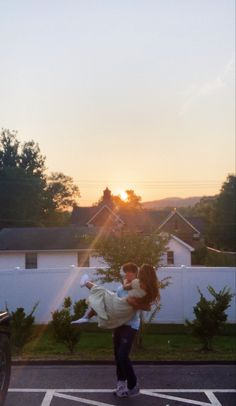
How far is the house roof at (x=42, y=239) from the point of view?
31505 mm

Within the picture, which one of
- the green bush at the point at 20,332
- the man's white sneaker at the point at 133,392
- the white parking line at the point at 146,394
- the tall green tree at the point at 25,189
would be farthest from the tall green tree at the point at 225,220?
the man's white sneaker at the point at 133,392

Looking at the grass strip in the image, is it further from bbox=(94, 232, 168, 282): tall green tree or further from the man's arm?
the man's arm

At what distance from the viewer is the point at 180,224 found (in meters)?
50.2

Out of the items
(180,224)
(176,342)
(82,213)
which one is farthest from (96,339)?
(82,213)

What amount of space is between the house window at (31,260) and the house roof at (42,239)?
34 cm

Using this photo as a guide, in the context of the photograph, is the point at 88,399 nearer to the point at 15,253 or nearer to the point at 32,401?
the point at 32,401

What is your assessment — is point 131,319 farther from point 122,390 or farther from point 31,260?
point 31,260

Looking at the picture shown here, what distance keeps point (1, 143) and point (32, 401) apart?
59871 mm

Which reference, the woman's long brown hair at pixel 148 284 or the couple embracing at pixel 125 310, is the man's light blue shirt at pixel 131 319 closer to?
the couple embracing at pixel 125 310

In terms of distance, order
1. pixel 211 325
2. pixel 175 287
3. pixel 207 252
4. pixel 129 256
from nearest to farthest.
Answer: pixel 211 325
pixel 129 256
pixel 175 287
pixel 207 252

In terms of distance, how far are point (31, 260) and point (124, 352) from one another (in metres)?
26.1

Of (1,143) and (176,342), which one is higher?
(1,143)

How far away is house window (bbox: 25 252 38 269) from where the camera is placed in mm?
31609

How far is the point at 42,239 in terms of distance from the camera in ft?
108
